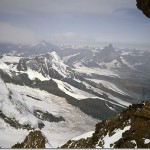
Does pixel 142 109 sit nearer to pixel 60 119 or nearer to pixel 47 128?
pixel 47 128

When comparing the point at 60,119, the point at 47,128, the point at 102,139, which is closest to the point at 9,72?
the point at 60,119

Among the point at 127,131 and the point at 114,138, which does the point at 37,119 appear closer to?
the point at 114,138

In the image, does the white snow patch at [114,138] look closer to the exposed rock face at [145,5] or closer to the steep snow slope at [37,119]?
the exposed rock face at [145,5]

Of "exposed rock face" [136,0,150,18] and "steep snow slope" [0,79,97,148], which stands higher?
"exposed rock face" [136,0,150,18]

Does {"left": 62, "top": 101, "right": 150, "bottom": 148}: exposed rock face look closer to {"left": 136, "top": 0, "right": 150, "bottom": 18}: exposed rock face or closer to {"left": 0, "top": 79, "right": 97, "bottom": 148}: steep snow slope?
{"left": 136, "top": 0, "right": 150, "bottom": 18}: exposed rock face

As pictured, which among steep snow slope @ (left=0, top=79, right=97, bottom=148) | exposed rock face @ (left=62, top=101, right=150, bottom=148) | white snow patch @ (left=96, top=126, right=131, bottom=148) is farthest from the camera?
steep snow slope @ (left=0, top=79, right=97, bottom=148)

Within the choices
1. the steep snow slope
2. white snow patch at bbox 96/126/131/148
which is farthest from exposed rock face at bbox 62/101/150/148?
the steep snow slope

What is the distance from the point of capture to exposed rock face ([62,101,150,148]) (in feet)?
43.8

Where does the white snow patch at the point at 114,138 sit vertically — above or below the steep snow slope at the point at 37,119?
above

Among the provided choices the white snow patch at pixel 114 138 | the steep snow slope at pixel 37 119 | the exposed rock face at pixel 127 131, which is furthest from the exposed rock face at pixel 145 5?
the steep snow slope at pixel 37 119

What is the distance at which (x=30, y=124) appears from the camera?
9000 cm

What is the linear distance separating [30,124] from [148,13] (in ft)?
256

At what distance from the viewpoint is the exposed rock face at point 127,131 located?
13.4 metres

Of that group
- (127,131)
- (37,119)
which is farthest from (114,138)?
(37,119)
